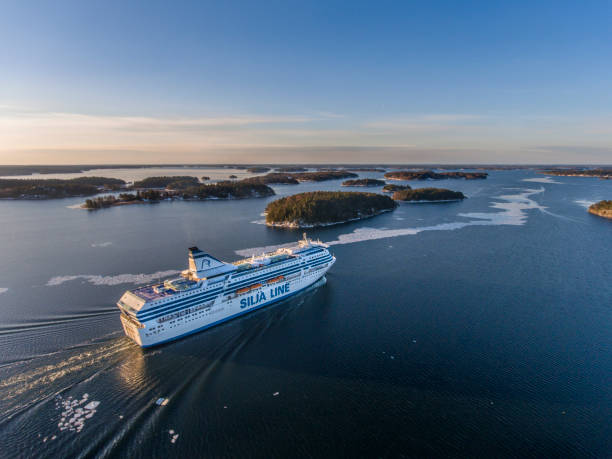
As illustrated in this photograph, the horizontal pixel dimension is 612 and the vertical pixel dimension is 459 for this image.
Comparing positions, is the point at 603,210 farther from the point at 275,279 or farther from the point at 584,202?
the point at 275,279

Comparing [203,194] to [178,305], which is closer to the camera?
[178,305]

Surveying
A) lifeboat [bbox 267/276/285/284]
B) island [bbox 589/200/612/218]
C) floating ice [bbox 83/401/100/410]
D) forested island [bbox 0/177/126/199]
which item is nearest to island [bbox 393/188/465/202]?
island [bbox 589/200/612/218]

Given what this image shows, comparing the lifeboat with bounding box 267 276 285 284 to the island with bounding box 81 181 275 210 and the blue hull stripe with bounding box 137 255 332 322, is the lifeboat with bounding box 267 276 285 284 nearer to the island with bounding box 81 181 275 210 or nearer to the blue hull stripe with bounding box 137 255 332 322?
the blue hull stripe with bounding box 137 255 332 322

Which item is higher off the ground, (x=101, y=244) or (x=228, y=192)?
(x=228, y=192)

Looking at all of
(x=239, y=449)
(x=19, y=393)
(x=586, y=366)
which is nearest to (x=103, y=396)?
(x=19, y=393)

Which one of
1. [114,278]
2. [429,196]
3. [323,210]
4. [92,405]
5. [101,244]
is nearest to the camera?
[92,405]

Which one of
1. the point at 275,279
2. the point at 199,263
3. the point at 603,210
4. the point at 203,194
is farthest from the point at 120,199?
the point at 603,210

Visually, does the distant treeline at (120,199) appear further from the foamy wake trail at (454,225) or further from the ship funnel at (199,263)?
the ship funnel at (199,263)
